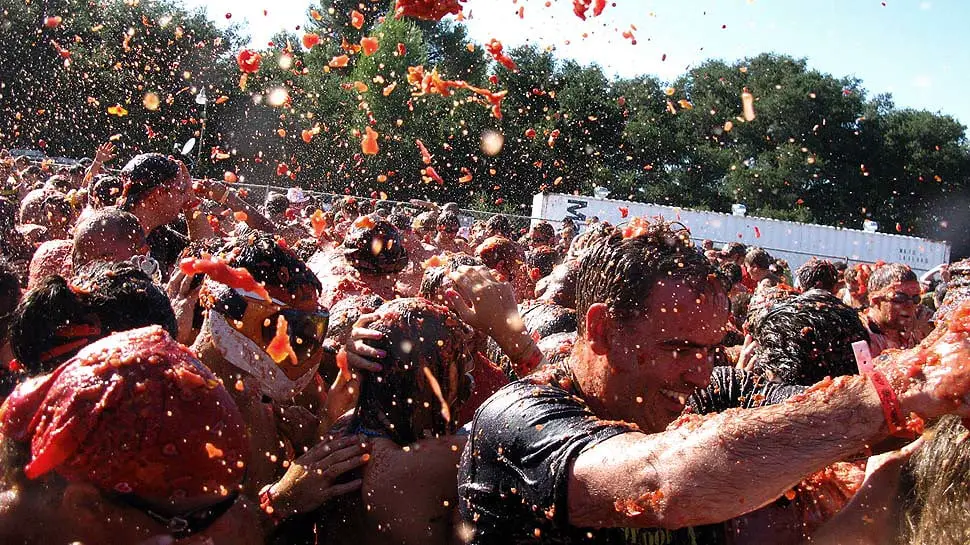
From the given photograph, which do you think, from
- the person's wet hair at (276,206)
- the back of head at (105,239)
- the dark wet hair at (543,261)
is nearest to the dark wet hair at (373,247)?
the back of head at (105,239)

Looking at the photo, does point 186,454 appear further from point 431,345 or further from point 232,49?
point 232,49

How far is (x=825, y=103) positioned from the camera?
46.3 meters

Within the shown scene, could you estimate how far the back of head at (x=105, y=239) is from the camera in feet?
14.4

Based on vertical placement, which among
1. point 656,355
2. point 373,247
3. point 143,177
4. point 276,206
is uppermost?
point 143,177

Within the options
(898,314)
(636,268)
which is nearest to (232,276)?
(636,268)

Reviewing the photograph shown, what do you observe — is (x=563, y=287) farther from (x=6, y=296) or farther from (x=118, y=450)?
(x=118, y=450)

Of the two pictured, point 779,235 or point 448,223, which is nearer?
point 448,223

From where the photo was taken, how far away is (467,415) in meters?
3.10

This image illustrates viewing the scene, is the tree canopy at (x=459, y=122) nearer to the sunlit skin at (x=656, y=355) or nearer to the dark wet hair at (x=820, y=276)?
the dark wet hair at (x=820, y=276)

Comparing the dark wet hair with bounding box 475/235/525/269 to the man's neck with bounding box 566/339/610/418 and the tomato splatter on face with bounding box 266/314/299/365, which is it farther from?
the man's neck with bounding box 566/339/610/418

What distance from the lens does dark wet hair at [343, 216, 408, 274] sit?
4.82 meters

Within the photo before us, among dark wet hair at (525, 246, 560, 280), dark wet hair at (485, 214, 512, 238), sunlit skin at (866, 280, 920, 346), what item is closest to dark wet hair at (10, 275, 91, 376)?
sunlit skin at (866, 280, 920, 346)

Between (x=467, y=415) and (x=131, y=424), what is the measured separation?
1.64 meters

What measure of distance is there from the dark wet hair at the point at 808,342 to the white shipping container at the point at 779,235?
16.1m
